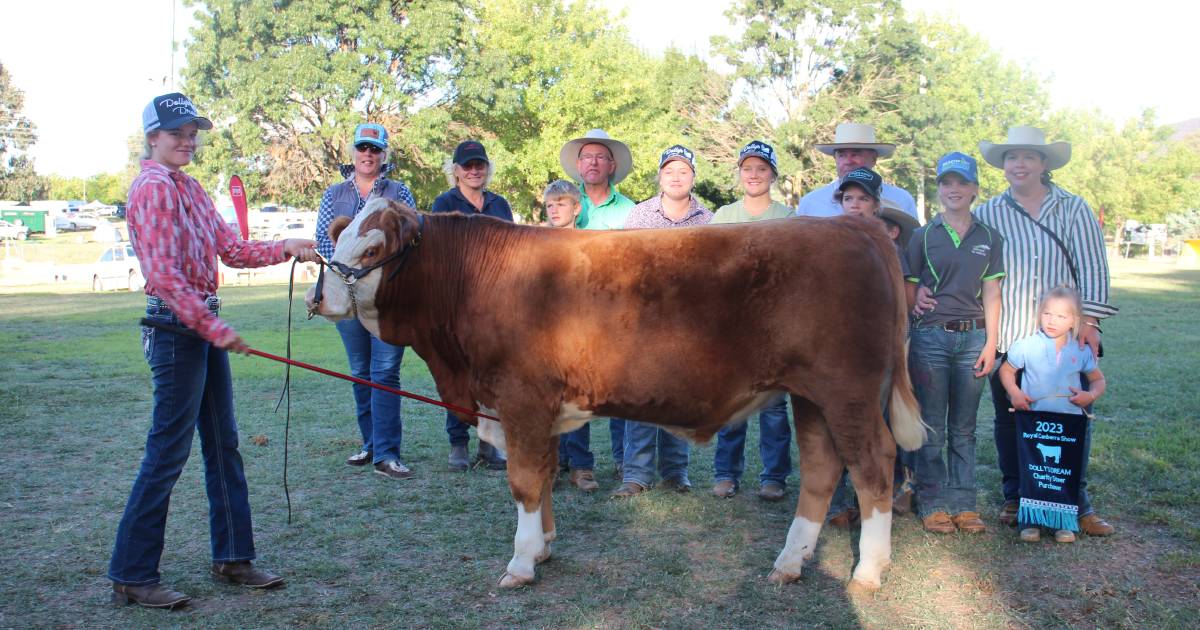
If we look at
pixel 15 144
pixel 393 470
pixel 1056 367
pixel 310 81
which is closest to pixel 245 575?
pixel 393 470

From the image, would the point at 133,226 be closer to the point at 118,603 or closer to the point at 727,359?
the point at 118,603

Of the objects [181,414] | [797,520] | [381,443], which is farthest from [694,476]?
[181,414]

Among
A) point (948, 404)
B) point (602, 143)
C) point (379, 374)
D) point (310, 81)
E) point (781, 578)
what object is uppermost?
point (310, 81)

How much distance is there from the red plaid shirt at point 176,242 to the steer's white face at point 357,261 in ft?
1.82

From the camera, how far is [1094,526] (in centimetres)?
522

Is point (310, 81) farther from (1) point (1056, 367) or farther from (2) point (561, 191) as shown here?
(1) point (1056, 367)

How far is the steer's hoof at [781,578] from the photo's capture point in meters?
4.63

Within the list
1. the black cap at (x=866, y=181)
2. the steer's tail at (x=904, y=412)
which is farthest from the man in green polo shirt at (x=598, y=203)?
the steer's tail at (x=904, y=412)

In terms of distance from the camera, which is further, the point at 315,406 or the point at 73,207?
the point at 73,207

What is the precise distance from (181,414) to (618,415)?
2.22m

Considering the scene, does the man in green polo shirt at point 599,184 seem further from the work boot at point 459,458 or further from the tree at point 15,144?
the tree at point 15,144

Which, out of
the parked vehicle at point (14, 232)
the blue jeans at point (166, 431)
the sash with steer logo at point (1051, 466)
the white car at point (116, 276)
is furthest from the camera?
the parked vehicle at point (14, 232)

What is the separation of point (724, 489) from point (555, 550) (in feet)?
5.18

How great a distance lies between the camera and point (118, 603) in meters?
4.32
